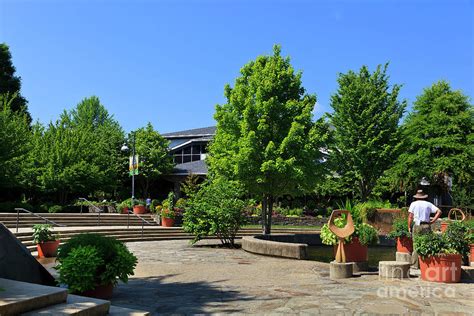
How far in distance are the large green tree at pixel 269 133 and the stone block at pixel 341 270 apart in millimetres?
8373

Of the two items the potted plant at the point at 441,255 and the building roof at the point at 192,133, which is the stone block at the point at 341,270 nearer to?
the potted plant at the point at 441,255

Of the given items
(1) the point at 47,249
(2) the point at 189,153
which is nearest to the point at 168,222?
(1) the point at 47,249

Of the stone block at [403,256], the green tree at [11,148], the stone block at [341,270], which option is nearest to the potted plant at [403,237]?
the stone block at [403,256]

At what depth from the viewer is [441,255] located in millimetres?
9148

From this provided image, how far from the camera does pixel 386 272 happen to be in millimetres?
9898

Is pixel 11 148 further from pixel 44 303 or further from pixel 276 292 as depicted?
pixel 44 303

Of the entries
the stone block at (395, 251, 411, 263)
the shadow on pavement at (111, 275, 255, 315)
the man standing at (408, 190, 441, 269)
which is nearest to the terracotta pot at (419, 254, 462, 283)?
the man standing at (408, 190, 441, 269)

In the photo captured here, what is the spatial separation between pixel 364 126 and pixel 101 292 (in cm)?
2602

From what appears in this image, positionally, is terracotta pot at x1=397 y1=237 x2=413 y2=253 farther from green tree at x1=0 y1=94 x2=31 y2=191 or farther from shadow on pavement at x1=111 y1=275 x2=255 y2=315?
green tree at x1=0 y1=94 x2=31 y2=191

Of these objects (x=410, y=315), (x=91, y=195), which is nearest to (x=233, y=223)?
(x=410, y=315)

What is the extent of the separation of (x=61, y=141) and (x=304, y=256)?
24.0 m

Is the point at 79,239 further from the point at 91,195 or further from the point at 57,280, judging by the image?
the point at 91,195

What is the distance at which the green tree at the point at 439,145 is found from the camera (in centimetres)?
3030

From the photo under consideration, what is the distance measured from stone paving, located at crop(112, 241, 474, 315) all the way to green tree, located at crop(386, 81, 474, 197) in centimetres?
2132
